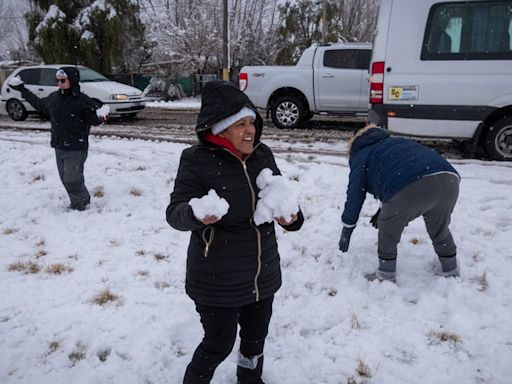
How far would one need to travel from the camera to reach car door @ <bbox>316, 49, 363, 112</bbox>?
9.31m

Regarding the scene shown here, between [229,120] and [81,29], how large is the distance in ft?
68.1

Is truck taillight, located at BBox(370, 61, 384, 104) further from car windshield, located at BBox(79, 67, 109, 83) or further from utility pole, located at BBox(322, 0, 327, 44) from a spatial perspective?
utility pole, located at BBox(322, 0, 327, 44)

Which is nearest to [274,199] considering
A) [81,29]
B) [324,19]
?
[81,29]

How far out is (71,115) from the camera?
472 cm

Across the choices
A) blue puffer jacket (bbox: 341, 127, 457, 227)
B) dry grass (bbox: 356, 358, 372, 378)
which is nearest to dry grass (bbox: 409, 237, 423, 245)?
blue puffer jacket (bbox: 341, 127, 457, 227)

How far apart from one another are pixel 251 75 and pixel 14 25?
157 ft

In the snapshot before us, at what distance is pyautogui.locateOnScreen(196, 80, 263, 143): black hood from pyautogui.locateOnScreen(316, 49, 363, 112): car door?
7.89m

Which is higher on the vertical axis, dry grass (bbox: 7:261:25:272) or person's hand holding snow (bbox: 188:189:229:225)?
person's hand holding snow (bbox: 188:189:229:225)

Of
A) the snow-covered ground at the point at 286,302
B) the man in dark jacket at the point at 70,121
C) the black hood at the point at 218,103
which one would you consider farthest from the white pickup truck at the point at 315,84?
the black hood at the point at 218,103

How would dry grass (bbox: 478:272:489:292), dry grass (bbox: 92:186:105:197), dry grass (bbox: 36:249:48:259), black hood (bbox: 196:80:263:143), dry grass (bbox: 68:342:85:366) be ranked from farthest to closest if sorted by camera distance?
dry grass (bbox: 92:186:105:197)
dry grass (bbox: 36:249:48:259)
dry grass (bbox: 478:272:489:292)
dry grass (bbox: 68:342:85:366)
black hood (bbox: 196:80:263:143)

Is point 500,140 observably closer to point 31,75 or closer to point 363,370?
point 363,370

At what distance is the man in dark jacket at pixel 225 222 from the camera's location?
1.92 metres

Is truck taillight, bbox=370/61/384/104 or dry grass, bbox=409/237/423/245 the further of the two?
truck taillight, bbox=370/61/384/104

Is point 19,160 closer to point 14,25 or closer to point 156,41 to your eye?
point 156,41
